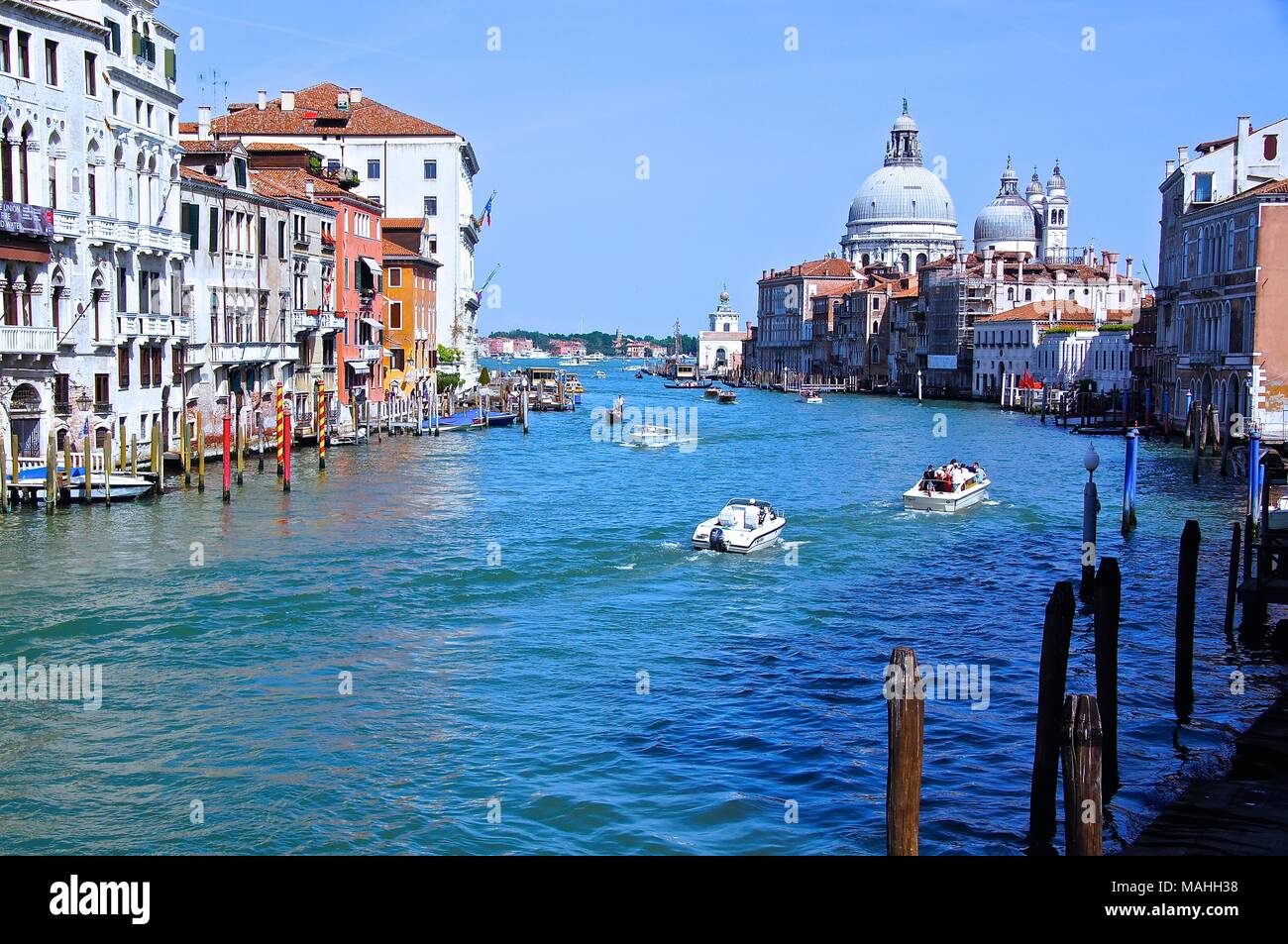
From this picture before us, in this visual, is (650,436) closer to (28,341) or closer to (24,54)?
(28,341)

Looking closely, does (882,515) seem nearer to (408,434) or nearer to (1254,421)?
(1254,421)

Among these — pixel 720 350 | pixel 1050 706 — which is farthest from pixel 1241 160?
pixel 720 350

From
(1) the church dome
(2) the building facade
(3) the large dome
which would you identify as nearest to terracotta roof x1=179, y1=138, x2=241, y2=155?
(2) the building facade

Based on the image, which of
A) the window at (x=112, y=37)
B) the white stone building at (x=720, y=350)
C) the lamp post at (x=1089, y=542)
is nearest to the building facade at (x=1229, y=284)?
the lamp post at (x=1089, y=542)

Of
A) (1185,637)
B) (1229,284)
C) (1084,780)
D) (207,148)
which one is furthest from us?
(1229,284)

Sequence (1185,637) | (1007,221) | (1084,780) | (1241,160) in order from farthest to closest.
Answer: (1007,221)
(1241,160)
(1185,637)
(1084,780)

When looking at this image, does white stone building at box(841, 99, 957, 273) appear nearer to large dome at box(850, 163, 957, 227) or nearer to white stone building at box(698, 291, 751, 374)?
large dome at box(850, 163, 957, 227)
